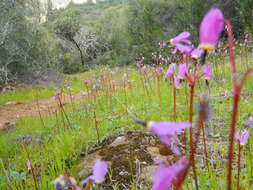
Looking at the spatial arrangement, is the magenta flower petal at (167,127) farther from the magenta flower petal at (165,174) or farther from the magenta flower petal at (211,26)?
the magenta flower petal at (211,26)

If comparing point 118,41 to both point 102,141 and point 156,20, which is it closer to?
point 156,20

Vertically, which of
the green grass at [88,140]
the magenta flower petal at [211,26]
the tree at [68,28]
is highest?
the tree at [68,28]

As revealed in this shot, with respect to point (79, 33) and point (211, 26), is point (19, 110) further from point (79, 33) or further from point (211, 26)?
point (79, 33)

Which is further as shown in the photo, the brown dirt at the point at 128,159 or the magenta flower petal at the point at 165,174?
the brown dirt at the point at 128,159

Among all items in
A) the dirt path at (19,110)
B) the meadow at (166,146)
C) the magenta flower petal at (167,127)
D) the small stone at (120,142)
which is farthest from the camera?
the dirt path at (19,110)

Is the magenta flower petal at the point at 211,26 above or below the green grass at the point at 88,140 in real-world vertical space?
above

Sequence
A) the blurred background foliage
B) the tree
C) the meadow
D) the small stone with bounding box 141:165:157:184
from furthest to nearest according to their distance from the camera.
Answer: the tree
the blurred background foliage
the small stone with bounding box 141:165:157:184
the meadow

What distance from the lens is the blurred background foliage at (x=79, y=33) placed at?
408 inches

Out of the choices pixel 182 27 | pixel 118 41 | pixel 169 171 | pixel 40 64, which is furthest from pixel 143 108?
pixel 118 41

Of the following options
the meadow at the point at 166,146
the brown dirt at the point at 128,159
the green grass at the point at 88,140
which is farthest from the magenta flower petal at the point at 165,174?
the brown dirt at the point at 128,159

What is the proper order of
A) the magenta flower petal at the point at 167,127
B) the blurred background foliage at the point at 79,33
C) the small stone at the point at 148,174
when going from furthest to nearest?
the blurred background foliage at the point at 79,33 < the small stone at the point at 148,174 < the magenta flower petal at the point at 167,127

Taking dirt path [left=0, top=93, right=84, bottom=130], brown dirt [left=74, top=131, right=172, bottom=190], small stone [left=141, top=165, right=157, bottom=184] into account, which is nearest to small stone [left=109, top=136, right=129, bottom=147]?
brown dirt [left=74, top=131, right=172, bottom=190]

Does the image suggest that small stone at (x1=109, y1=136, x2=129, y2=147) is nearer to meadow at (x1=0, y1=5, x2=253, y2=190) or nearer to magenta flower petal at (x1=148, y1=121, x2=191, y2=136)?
meadow at (x1=0, y1=5, x2=253, y2=190)

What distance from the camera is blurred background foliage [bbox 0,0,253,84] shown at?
34.0 ft
